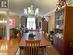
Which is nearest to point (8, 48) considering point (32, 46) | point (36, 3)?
point (36, 3)

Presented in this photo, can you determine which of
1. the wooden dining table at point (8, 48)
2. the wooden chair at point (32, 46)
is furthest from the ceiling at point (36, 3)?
the wooden chair at point (32, 46)

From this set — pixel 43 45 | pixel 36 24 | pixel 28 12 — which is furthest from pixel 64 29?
pixel 36 24

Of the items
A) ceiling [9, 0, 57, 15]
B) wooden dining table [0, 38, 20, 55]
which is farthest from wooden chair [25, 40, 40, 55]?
ceiling [9, 0, 57, 15]

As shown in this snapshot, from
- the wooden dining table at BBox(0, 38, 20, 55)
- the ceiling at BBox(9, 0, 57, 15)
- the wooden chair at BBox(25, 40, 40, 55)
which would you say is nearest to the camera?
the wooden chair at BBox(25, 40, 40, 55)

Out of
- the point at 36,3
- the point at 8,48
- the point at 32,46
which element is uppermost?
the point at 36,3

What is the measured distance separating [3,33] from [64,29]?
27.0 ft

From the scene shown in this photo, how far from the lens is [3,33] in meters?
12.1

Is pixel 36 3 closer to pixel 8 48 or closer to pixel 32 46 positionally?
Answer: pixel 8 48

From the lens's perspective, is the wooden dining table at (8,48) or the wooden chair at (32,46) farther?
the wooden dining table at (8,48)

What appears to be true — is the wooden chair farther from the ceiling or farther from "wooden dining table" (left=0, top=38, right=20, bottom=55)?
the ceiling

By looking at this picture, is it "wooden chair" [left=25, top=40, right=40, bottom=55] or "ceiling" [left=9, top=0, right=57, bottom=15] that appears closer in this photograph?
"wooden chair" [left=25, top=40, right=40, bottom=55]

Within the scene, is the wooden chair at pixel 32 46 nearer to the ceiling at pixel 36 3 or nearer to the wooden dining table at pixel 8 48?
the wooden dining table at pixel 8 48

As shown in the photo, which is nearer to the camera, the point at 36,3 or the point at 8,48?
the point at 8,48

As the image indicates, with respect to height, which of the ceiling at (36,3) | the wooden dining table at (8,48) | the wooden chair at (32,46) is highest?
the ceiling at (36,3)
